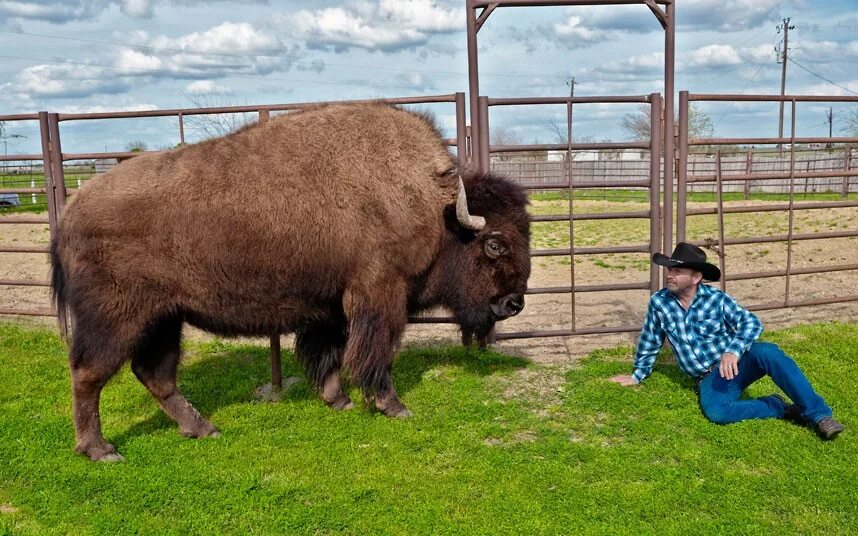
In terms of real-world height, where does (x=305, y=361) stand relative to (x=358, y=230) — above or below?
below

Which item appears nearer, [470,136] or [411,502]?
[411,502]

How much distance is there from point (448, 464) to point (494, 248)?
78.1 inches

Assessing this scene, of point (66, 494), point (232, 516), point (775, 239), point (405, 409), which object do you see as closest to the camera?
point (232, 516)

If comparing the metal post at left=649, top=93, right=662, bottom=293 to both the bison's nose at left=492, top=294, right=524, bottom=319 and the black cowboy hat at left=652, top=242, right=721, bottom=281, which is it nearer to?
the black cowboy hat at left=652, top=242, right=721, bottom=281

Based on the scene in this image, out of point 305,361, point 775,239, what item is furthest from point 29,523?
point 775,239

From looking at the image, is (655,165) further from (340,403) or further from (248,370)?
(248,370)

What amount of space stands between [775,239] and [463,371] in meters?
4.19

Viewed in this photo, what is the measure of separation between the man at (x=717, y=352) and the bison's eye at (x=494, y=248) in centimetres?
134

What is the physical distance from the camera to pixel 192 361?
7.75m

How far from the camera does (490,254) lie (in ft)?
19.8

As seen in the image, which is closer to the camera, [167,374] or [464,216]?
[167,374]

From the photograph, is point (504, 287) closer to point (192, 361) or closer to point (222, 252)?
point (222, 252)

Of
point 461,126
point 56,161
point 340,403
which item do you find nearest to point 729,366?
point 340,403

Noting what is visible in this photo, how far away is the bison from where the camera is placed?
16.6 feet
